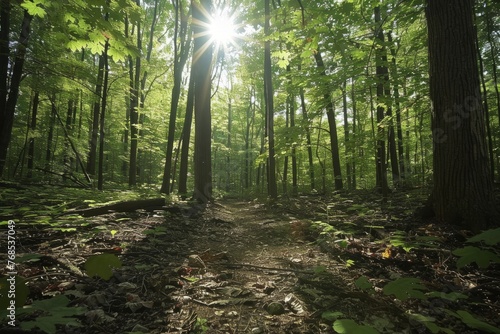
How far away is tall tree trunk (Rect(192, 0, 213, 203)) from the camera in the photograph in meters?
8.16

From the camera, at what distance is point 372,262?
2945 mm

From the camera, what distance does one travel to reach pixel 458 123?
3.55 meters

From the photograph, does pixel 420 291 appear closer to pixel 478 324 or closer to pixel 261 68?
pixel 478 324

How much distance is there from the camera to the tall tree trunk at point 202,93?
8164mm

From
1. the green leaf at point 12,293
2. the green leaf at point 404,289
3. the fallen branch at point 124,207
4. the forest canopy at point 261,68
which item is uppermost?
the forest canopy at point 261,68

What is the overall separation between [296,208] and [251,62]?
12.1m

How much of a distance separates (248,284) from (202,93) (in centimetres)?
705

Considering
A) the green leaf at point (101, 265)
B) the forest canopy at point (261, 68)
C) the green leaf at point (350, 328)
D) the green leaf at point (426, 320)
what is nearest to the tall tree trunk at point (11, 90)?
the forest canopy at point (261, 68)

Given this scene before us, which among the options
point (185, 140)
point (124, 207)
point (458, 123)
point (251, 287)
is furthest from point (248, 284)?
point (185, 140)

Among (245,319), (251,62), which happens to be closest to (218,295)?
(245,319)

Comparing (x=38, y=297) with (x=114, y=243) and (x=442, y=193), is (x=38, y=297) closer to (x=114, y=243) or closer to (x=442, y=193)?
(x=114, y=243)

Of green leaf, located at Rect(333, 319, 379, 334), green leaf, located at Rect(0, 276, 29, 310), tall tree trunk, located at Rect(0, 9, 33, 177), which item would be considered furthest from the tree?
tall tree trunk, located at Rect(0, 9, 33, 177)

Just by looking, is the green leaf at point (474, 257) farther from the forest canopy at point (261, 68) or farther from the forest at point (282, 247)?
the forest canopy at point (261, 68)

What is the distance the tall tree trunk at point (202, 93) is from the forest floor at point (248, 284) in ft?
13.8
